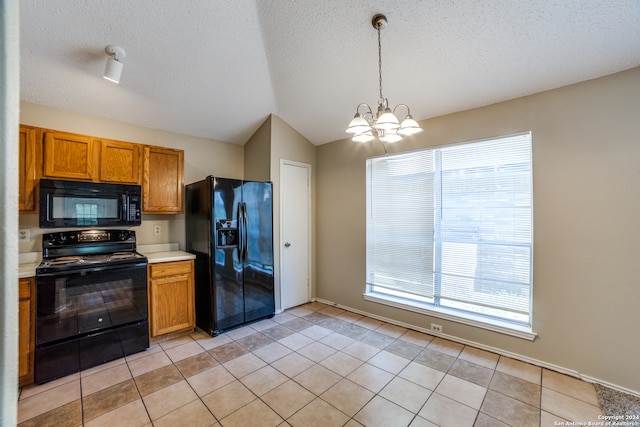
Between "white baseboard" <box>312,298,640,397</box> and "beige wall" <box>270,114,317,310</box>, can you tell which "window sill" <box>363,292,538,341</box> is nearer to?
"white baseboard" <box>312,298,640,397</box>

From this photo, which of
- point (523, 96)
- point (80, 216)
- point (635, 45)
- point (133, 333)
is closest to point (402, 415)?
point (133, 333)

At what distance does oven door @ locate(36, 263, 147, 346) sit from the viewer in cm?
239

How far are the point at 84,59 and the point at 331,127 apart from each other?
262cm

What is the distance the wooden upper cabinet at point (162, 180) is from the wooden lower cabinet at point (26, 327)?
1.20 metres

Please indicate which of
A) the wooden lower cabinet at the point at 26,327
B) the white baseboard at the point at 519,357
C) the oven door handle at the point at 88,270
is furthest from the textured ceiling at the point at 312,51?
the white baseboard at the point at 519,357

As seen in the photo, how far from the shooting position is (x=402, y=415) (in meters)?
2.03

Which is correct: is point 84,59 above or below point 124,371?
above

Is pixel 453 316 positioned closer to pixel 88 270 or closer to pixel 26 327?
pixel 88 270

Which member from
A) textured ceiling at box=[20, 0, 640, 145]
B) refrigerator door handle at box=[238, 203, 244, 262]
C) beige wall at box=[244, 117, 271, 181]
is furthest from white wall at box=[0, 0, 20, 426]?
beige wall at box=[244, 117, 271, 181]

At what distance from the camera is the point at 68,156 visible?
2.80 meters

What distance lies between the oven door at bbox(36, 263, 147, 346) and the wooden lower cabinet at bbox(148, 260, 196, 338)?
139mm

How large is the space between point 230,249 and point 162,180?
1.18 metres

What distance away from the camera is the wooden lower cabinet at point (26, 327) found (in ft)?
7.59

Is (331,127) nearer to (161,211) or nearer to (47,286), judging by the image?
(161,211)
